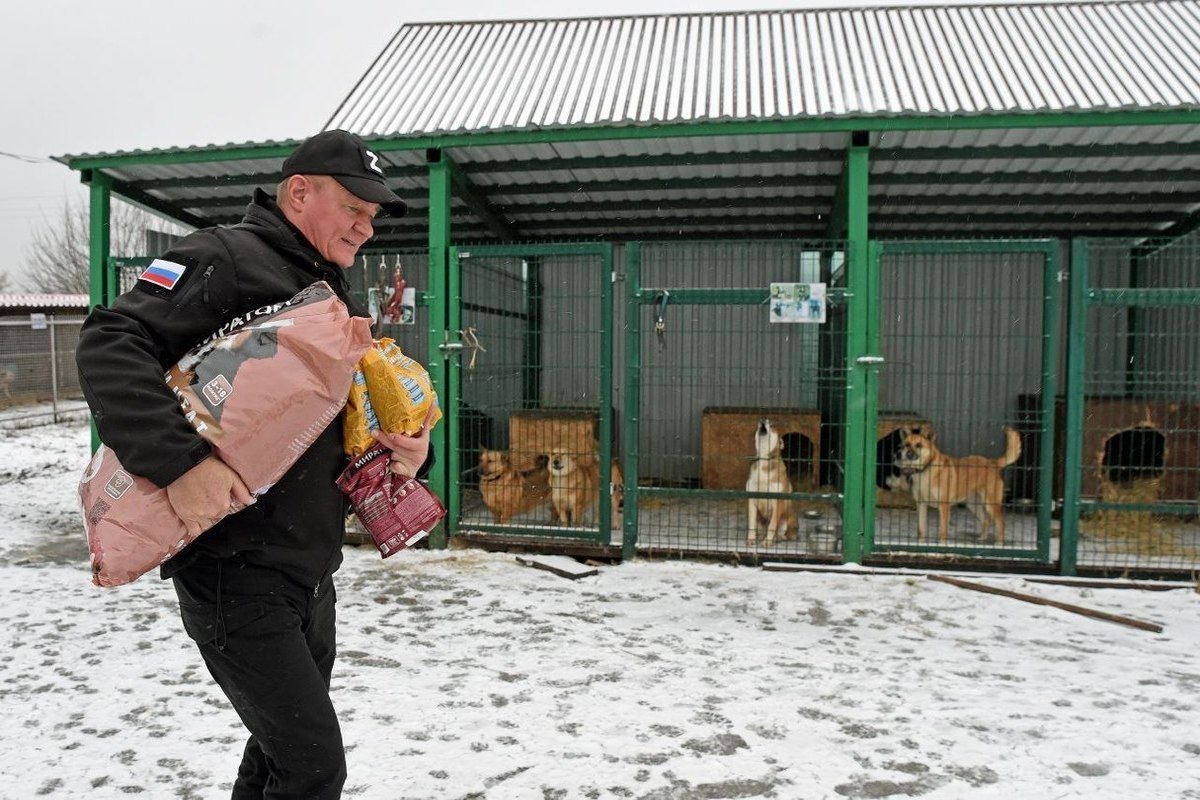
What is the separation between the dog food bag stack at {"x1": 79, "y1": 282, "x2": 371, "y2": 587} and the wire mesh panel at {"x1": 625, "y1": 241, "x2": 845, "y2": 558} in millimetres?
4640

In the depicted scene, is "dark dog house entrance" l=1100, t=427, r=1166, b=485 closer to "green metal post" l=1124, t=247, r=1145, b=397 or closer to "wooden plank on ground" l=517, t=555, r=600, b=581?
"green metal post" l=1124, t=247, r=1145, b=397

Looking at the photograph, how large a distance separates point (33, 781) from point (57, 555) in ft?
13.9

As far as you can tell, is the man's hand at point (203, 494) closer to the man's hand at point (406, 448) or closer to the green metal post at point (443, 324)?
the man's hand at point (406, 448)

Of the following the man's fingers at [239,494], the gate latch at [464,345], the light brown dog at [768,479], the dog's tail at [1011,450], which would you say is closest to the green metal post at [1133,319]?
the dog's tail at [1011,450]

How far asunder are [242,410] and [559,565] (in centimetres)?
482

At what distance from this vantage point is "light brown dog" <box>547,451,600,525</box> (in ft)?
23.1

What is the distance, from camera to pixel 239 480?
164 centimetres

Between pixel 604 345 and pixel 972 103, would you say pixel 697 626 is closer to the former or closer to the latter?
pixel 604 345

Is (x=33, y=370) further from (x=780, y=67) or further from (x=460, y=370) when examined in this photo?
(x=780, y=67)

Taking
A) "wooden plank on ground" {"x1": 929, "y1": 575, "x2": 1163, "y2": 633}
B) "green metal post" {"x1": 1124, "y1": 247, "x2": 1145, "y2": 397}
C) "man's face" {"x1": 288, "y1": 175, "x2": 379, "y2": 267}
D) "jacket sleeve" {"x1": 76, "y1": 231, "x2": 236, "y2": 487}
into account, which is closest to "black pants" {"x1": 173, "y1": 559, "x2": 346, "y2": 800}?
"jacket sleeve" {"x1": 76, "y1": 231, "x2": 236, "y2": 487}

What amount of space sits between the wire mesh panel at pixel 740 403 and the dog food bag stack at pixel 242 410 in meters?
4.64

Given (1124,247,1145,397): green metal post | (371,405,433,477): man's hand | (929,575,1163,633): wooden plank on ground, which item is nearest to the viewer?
(371,405,433,477): man's hand

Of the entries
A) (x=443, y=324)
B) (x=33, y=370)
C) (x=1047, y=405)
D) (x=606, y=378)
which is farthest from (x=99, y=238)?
(x=33, y=370)

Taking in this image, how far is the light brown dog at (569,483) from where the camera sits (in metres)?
7.04
